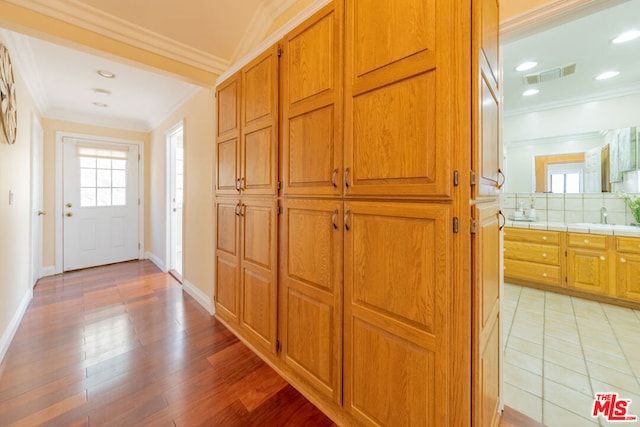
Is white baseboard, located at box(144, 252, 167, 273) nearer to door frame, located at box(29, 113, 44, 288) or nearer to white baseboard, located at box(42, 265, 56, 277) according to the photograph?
white baseboard, located at box(42, 265, 56, 277)

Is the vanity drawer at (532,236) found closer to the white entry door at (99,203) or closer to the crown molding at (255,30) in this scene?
the crown molding at (255,30)

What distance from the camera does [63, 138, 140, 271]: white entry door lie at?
4.11m

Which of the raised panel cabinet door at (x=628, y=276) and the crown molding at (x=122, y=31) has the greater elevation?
the crown molding at (x=122, y=31)

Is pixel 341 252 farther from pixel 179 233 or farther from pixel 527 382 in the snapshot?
pixel 179 233

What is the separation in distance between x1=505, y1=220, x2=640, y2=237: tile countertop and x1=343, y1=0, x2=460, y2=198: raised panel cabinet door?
3253 mm

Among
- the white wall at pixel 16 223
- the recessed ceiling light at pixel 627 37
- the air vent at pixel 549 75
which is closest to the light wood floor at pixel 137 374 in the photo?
the white wall at pixel 16 223

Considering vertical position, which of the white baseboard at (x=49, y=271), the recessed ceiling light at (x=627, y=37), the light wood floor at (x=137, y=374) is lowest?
the light wood floor at (x=137, y=374)

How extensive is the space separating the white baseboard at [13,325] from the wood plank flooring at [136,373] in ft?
0.16

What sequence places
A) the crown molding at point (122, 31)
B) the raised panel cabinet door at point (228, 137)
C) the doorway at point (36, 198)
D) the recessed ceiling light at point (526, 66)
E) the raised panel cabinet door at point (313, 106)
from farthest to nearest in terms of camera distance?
1. the doorway at point (36, 198)
2. the recessed ceiling light at point (526, 66)
3. the raised panel cabinet door at point (228, 137)
4. the crown molding at point (122, 31)
5. the raised panel cabinet door at point (313, 106)

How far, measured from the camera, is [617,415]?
1.49m

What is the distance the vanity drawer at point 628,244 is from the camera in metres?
2.67

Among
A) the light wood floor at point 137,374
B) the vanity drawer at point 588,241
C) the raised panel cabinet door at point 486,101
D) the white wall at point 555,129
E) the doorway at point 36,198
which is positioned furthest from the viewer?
the doorway at point 36,198

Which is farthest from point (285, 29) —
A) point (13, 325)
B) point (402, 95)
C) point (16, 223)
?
point (13, 325)

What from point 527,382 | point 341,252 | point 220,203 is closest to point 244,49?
point 220,203
